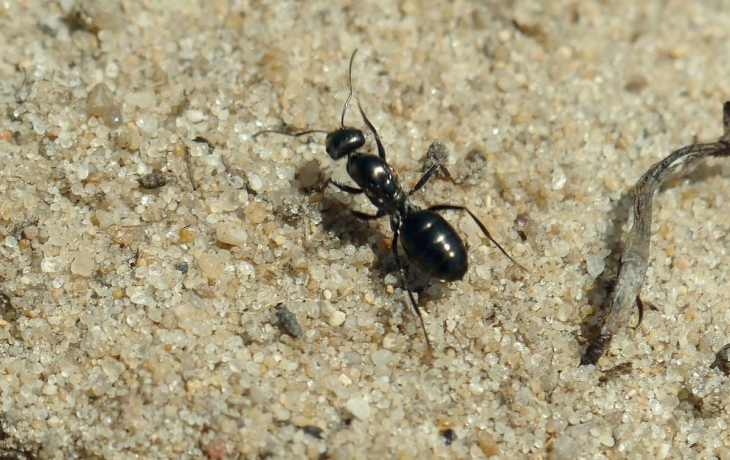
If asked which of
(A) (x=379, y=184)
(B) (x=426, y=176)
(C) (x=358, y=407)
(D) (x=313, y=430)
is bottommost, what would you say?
(D) (x=313, y=430)

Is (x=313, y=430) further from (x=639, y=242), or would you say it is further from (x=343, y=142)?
(x=639, y=242)

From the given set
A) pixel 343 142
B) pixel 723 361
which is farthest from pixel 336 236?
pixel 723 361

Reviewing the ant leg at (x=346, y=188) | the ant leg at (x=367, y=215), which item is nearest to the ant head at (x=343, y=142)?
the ant leg at (x=346, y=188)

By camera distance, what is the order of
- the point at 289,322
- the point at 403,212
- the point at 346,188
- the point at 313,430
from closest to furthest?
the point at 313,430 < the point at 289,322 < the point at 403,212 < the point at 346,188

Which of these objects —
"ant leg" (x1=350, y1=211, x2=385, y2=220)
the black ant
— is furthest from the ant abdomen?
"ant leg" (x1=350, y1=211, x2=385, y2=220)

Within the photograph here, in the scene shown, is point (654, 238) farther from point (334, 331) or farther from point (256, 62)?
point (256, 62)
